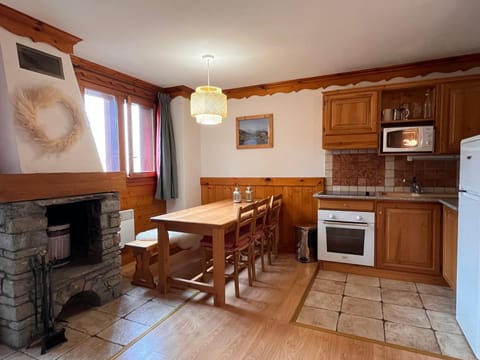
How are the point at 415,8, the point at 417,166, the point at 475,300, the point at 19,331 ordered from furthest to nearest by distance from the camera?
the point at 417,166 → the point at 415,8 → the point at 19,331 → the point at 475,300

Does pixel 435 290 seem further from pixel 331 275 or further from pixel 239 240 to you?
pixel 239 240

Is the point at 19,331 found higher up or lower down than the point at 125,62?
lower down

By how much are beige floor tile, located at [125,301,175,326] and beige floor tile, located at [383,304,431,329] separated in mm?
1818

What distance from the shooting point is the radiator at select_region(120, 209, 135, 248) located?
338cm

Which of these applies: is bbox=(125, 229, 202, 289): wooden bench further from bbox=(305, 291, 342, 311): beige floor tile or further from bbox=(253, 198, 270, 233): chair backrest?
bbox=(305, 291, 342, 311): beige floor tile

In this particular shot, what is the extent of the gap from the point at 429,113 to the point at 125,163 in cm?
362

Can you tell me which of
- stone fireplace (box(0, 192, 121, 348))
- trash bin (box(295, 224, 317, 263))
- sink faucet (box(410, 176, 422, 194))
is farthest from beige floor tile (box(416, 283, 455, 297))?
stone fireplace (box(0, 192, 121, 348))

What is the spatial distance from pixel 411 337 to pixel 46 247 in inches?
109

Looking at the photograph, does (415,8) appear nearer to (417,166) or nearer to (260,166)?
(417,166)

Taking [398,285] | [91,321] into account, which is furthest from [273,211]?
[91,321]

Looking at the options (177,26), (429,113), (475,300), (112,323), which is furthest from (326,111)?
(112,323)

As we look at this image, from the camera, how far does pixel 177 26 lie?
7.63ft

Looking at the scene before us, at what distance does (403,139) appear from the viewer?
3137mm

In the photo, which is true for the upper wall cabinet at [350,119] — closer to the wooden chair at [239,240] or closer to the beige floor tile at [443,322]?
Result: the wooden chair at [239,240]
